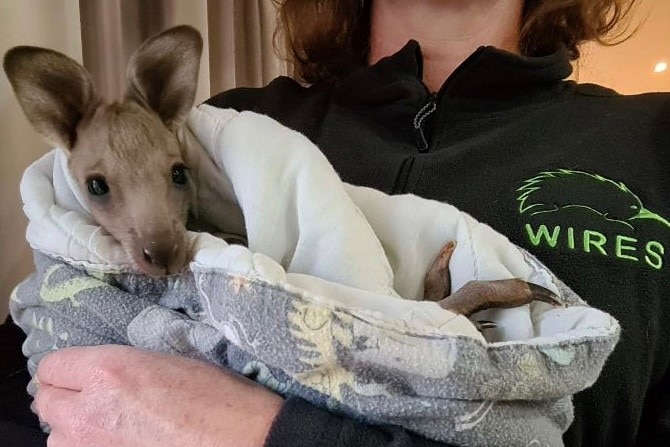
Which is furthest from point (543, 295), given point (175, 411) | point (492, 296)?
point (175, 411)

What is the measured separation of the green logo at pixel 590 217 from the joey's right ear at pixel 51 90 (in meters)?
0.51

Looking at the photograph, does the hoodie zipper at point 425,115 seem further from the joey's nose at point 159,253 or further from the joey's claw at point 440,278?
the joey's nose at point 159,253

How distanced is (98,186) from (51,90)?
0.12 m

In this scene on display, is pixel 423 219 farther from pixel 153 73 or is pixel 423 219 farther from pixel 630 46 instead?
pixel 630 46

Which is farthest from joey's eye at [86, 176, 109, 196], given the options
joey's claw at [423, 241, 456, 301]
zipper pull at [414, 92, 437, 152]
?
zipper pull at [414, 92, 437, 152]

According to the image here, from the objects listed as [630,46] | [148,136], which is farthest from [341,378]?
[630,46]

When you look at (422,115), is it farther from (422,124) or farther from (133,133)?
(133,133)

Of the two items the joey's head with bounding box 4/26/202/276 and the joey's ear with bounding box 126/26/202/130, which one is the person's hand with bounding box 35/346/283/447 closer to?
the joey's head with bounding box 4/26/202/276

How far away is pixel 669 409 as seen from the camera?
0.86 metres

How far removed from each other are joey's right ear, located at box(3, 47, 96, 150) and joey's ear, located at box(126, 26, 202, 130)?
2.1 inches

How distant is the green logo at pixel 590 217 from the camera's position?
84 cm

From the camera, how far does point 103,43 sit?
129 cm

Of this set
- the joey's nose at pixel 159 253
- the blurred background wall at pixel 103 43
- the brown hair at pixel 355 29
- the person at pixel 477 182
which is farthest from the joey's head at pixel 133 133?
the brown hair at pixel 355 29

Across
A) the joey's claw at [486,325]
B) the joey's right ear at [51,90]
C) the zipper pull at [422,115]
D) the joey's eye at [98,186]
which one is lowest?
the joey's claw at [486,325]
